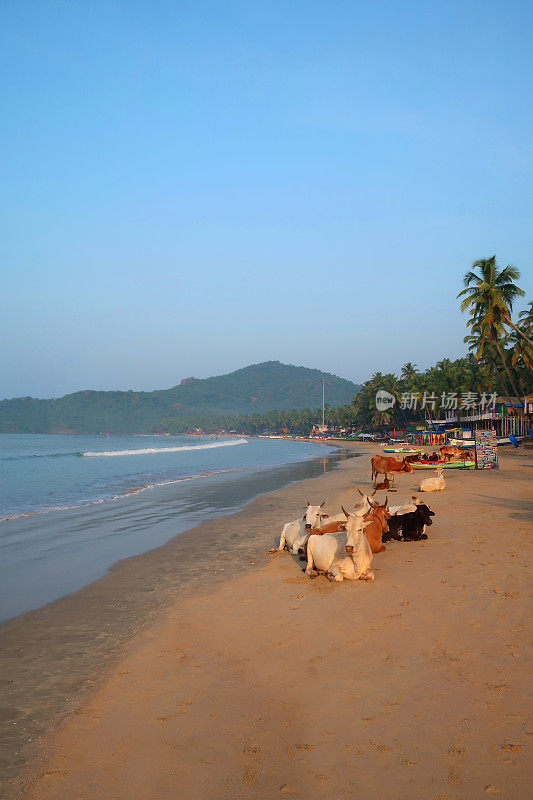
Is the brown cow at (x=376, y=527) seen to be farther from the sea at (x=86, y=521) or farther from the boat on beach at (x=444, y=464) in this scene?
the boat on beach at (x=444, y=464)

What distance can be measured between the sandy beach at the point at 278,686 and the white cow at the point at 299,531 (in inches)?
56.5

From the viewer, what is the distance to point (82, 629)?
7.70 metres

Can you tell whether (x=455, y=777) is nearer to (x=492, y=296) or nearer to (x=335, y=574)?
(x=335, y=574)

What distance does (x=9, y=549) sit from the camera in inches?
537

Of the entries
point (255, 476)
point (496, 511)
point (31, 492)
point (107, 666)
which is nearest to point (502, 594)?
point (107, 666)

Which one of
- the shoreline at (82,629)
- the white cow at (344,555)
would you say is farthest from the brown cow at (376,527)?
the shoreline at (82,629)

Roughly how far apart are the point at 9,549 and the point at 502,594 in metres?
11.7

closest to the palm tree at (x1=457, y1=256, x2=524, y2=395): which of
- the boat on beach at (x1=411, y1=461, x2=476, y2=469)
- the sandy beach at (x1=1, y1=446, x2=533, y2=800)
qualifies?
the boat on beach at (x1=411, y1=461, x2=476, y2=469)

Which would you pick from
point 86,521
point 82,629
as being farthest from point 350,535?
point 86,521

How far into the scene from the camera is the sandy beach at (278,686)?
13.5 feet

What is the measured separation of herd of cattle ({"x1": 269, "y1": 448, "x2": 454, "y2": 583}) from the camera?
30.1 ft

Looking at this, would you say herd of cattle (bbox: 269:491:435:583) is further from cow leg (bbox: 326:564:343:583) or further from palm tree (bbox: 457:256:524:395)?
palm tree (bbox: 457:256:524:395)

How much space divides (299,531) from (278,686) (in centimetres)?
621

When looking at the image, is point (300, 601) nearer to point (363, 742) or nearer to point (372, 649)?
point (372, 649)
